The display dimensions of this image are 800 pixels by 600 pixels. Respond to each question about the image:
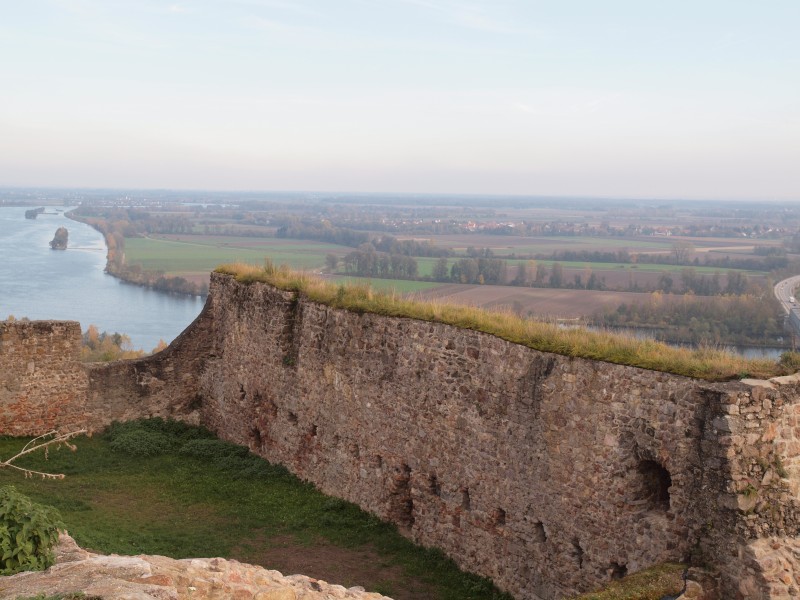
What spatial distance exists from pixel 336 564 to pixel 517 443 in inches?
108

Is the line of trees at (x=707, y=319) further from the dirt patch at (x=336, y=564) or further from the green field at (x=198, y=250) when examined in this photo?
the green field at (x=198, y=250)

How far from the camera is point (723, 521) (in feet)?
21.9

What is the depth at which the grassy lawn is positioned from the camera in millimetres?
9250

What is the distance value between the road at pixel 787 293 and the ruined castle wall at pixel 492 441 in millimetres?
5752

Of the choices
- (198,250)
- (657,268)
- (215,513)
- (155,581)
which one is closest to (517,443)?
(155,581)

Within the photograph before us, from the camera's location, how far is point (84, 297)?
168 ft

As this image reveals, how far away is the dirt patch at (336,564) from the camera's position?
8922 millimetres

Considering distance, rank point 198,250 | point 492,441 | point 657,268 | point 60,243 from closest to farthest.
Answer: point 492,441 < point 657,268 < point 198,250 < point 60,243

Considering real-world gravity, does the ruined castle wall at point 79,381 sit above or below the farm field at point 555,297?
below

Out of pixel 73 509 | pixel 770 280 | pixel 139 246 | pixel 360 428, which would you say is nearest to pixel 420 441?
pixel 360 428

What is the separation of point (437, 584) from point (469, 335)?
2.88 m

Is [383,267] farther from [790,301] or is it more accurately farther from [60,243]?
[60,243]

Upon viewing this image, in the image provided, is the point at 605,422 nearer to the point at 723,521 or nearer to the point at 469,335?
the point at 723,521

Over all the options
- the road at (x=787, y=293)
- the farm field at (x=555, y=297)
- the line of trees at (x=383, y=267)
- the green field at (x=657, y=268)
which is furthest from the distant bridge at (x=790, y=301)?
the line of trees at (x=383, y=267)
